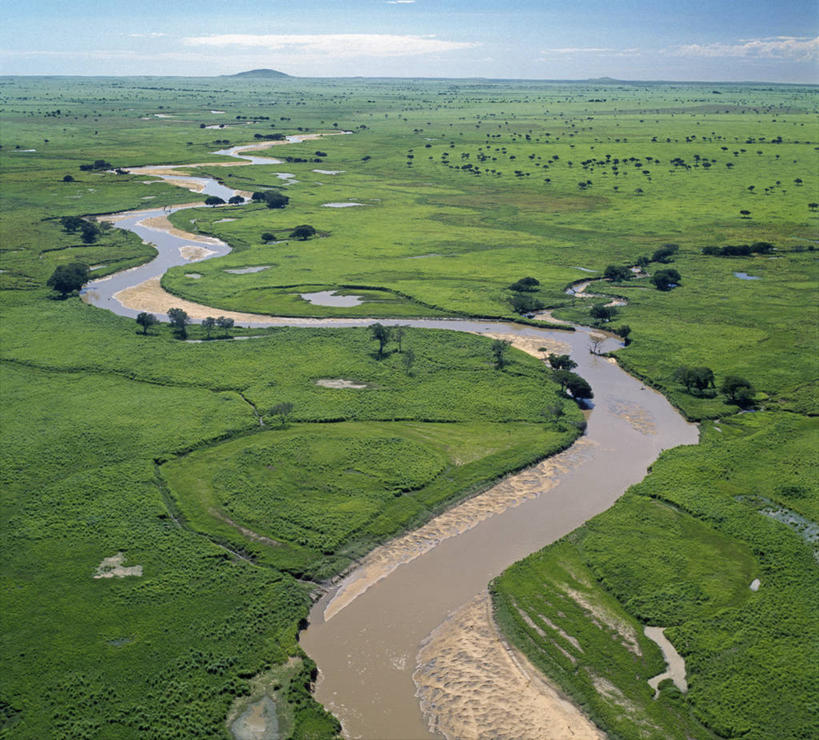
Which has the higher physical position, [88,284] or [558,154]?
[558,154]

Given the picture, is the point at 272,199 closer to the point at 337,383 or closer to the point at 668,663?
the point at 337,383

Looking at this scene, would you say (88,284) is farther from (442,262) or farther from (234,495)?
(234,495)

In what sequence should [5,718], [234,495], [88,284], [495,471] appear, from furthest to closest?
[88,284] → [495,471] → [234,495] → [5,718]

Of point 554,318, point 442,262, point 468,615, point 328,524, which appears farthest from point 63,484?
point 442,262

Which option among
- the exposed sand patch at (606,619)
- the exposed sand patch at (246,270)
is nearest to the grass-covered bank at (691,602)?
the exposed sand patch at (606,619)

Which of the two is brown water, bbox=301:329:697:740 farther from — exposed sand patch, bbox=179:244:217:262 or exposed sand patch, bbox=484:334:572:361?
exposed sand patch, bbox=179:244:217:262

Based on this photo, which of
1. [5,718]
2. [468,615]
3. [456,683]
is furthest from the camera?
[468,615]
